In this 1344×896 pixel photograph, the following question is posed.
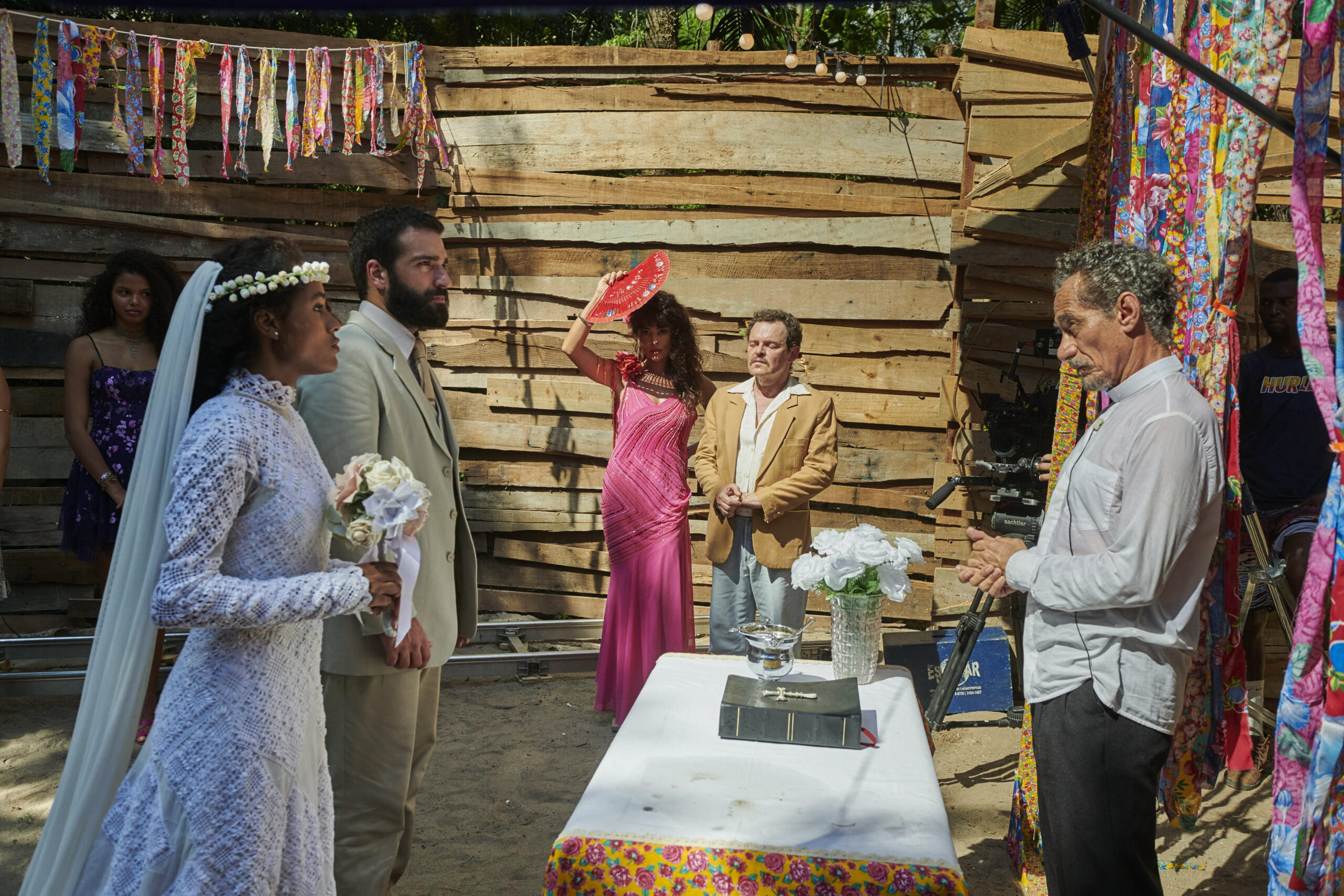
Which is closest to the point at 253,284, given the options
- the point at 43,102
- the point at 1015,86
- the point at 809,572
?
the point at 809,572

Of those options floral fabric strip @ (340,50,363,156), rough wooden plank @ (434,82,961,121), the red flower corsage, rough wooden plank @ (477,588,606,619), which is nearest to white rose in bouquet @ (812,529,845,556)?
the red flower corsage

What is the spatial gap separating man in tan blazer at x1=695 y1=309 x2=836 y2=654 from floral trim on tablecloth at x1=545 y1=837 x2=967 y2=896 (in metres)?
2.64

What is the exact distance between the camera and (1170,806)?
2893 mm

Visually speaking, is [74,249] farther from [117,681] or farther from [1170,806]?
[1170,806]

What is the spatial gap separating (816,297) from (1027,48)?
74.2 inches

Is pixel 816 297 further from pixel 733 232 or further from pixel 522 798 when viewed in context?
pixel 522 798

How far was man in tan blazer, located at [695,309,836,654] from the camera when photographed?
4609mm

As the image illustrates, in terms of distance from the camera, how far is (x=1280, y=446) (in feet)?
14.9

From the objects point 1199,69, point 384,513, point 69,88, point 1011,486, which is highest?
point 69,88

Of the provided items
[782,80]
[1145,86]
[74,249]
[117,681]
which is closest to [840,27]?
[782,80]

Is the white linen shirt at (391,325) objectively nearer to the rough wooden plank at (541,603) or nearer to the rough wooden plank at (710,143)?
the rough wooden plank at (710,143)

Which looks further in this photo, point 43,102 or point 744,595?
point 43,102

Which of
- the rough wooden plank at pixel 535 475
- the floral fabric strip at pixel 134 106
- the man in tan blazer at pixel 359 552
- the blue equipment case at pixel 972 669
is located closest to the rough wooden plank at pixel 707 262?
the rough wooden plank at pixel 535 475

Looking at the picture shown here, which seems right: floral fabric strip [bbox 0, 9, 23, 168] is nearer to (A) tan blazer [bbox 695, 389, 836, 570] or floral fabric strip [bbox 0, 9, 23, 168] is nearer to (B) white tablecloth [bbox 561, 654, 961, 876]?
(A) tan blazer [bbox 695, 389, 836, 570]
